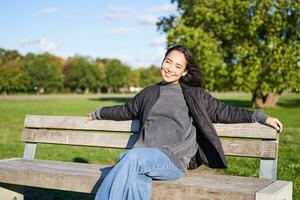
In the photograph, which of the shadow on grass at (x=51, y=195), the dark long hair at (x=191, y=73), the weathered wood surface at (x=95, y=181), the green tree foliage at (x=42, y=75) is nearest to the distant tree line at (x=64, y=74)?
the green tree foliage at (x=42, y=75)

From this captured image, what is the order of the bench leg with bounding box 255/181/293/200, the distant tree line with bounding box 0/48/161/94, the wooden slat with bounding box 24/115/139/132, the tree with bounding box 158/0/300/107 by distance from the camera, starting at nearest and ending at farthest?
the bench leg with bounding box 255/181/293/200, the wooden slat with bounding box 24/115/139/132, the tree with bounding box 158/0/300/107, the distant tree line with bounding box 0/48/161/94

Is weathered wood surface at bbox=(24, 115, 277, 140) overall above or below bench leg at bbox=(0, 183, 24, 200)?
above

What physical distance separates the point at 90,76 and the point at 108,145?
91.0 m

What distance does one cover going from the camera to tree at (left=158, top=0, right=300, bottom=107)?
29.2m

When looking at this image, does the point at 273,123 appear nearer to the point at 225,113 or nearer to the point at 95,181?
the point at 225,113

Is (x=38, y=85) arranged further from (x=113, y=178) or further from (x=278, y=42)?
(x=113, y=178)

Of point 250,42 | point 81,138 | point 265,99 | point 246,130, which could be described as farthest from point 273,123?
point 265,99

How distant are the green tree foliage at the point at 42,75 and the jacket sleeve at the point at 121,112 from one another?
8071 centimetres

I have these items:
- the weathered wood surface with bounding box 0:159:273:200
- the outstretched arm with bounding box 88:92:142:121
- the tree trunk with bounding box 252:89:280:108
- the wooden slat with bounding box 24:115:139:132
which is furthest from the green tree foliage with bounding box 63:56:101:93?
the weathered wood surface with bounding box 0:159:273:200

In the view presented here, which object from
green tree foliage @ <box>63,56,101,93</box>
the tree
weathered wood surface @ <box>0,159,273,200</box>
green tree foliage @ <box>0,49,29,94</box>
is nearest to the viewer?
weathered wood surface @ <box>0,159,273,200</box>

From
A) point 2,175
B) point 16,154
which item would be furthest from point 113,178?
point 16,154

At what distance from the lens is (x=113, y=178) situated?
11.6 feet

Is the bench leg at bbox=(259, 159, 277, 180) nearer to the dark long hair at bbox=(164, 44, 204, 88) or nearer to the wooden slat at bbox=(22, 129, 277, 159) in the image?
the wooden slat at bbox=(22, 129, 277, 159)

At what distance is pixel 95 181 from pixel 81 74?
92.0 m
